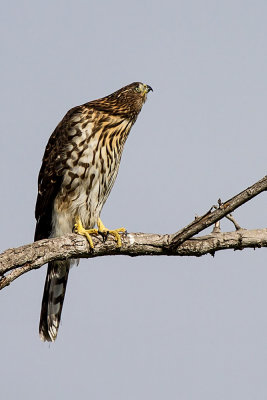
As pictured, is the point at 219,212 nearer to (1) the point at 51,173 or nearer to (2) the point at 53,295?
(1) the point at 51,173

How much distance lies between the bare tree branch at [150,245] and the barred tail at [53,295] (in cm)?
173

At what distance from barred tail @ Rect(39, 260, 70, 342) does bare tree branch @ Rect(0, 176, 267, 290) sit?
173 cm

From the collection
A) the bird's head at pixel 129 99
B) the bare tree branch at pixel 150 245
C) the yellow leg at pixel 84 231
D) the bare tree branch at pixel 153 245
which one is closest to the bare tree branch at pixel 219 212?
the bare tree branch at pixel 150 245

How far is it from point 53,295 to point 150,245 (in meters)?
2.37

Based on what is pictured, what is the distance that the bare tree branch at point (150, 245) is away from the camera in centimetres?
470

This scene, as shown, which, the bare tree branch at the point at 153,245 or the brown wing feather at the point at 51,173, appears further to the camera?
the brown wing feather at the point at 51,173

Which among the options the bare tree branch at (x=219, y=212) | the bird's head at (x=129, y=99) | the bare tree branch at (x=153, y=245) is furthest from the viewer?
the bird's head at (x=129, y=99)

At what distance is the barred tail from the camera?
23.6 feet

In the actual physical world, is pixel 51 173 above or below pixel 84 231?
above

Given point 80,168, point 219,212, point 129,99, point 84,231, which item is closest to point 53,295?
point 80,168

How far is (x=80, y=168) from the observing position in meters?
6.49

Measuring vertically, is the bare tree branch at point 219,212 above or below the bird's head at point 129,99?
below

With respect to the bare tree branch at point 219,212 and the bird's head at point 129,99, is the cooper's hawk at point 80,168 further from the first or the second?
the bare tree branch at point 219,212

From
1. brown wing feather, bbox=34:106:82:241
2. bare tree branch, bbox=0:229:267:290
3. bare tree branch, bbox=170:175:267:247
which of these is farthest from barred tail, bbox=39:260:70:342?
bare tree branch, bbox=170:175:267:247
